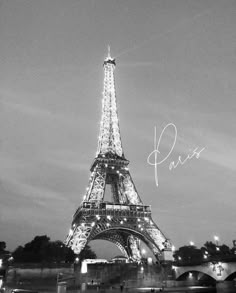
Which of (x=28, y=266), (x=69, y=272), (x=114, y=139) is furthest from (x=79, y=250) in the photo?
(x=114, y=139)

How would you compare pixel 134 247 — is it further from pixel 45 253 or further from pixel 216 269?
pixel 216 269

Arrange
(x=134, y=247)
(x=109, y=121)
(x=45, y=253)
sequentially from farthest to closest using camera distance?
(x=109, y=121), (x=134, y=247), (x=45, y=253)

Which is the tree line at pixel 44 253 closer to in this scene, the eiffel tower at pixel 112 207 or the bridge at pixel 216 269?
the eiffel tower at pixel 112 207

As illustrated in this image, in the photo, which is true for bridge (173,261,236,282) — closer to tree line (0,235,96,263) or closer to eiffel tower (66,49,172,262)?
eiffel tower (66,49,172,262)

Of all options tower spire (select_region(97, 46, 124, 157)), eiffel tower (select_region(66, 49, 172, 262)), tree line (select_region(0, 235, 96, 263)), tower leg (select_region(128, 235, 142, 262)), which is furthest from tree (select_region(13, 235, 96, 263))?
tower spire (select_region(97, 46, 124, 157))

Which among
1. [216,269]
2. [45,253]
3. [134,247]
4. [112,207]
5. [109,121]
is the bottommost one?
[216,269]

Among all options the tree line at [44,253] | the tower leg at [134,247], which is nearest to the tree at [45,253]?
the tree line at [44,253]

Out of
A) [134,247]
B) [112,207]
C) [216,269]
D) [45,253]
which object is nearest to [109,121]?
[112,207]

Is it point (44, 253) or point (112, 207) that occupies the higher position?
point (112, 207)

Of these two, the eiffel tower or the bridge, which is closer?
the bridge
